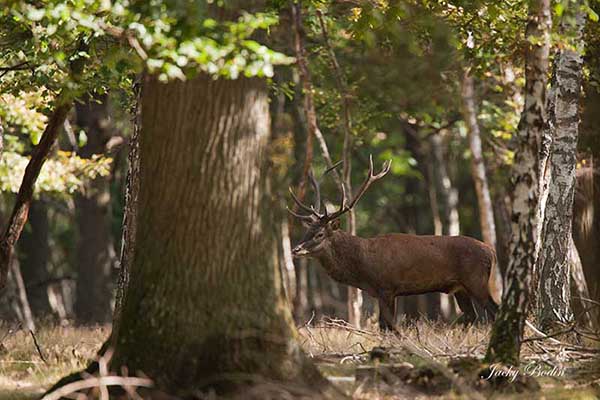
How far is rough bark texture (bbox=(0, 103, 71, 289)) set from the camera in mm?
11695

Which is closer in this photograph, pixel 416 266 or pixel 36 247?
pixel 416 266

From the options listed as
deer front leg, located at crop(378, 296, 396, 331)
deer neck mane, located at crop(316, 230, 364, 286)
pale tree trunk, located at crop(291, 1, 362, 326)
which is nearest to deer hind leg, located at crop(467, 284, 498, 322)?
deer front leg, located at crop(378, 296, 396, 331)

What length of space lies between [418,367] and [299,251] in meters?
6.28

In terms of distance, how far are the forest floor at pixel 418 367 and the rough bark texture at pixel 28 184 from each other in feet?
3.40

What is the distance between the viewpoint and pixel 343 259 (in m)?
15.0

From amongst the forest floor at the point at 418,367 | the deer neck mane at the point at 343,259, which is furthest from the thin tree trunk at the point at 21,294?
the forest floor at the point at 418,367

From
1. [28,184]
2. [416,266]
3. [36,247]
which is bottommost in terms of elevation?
[416,266]

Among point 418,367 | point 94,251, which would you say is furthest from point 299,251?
point 94,251

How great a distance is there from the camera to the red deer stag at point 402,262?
573 inches

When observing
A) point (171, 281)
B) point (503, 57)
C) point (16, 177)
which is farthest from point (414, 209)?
point (171, 281)

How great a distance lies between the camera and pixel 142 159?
8336mm

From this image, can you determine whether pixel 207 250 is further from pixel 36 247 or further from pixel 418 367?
pixel 36 247

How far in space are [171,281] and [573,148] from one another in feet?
21.8

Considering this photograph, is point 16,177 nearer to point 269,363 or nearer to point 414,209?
point 269,363
